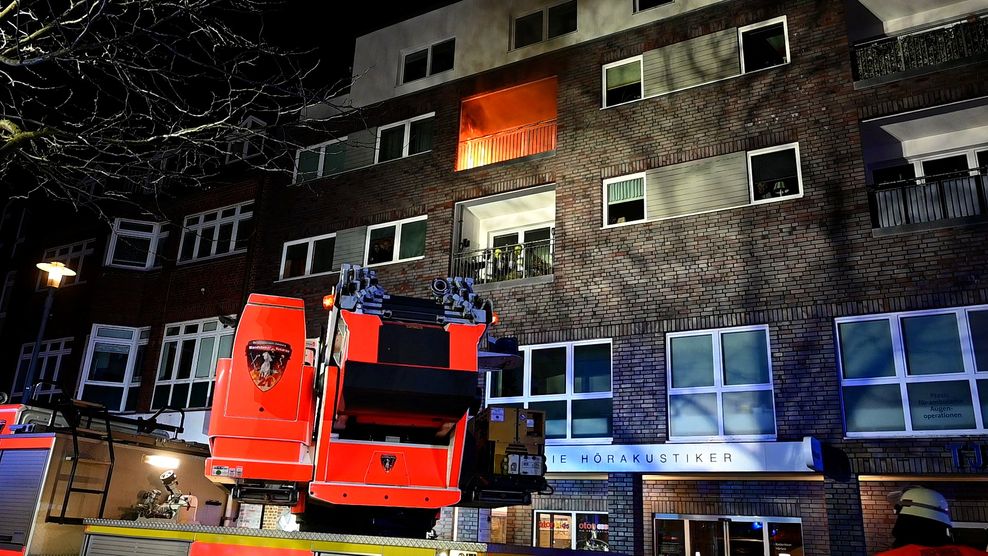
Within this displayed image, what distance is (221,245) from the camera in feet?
75.3

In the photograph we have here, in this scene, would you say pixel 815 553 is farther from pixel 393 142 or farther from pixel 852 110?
pixel 393 142

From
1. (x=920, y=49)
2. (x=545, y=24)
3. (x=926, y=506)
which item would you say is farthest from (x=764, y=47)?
(x=926, y=506)

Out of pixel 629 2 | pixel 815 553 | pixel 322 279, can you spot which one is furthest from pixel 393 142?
pixel 815 553

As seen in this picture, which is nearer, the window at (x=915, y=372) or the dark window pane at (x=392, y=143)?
the window at (x=915, y=372)

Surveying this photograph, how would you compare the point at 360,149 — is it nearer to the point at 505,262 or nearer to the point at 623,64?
the point at 505,262

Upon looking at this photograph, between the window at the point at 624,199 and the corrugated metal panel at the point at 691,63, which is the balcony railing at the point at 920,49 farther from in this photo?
the window at the point at 624,199

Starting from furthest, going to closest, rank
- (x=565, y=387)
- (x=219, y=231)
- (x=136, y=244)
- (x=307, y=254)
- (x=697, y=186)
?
1. (x=136, y=244)
2. (x=219, y=231)
3. (x=307, y=254)
4. (x=565, y=387)
5. (x=697, y=186)

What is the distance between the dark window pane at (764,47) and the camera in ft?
50.9

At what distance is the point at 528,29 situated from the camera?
1950 centimetres

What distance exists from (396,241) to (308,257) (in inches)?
125

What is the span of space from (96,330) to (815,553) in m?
21.1

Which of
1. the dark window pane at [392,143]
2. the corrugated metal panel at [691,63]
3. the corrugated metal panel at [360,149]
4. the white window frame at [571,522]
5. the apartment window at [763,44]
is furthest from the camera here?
the corrugated metal panel at [360,149]

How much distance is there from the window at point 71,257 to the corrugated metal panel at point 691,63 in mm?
19632

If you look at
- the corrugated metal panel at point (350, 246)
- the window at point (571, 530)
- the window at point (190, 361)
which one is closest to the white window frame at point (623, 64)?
the corrugated metal panel at point (350, 246)
